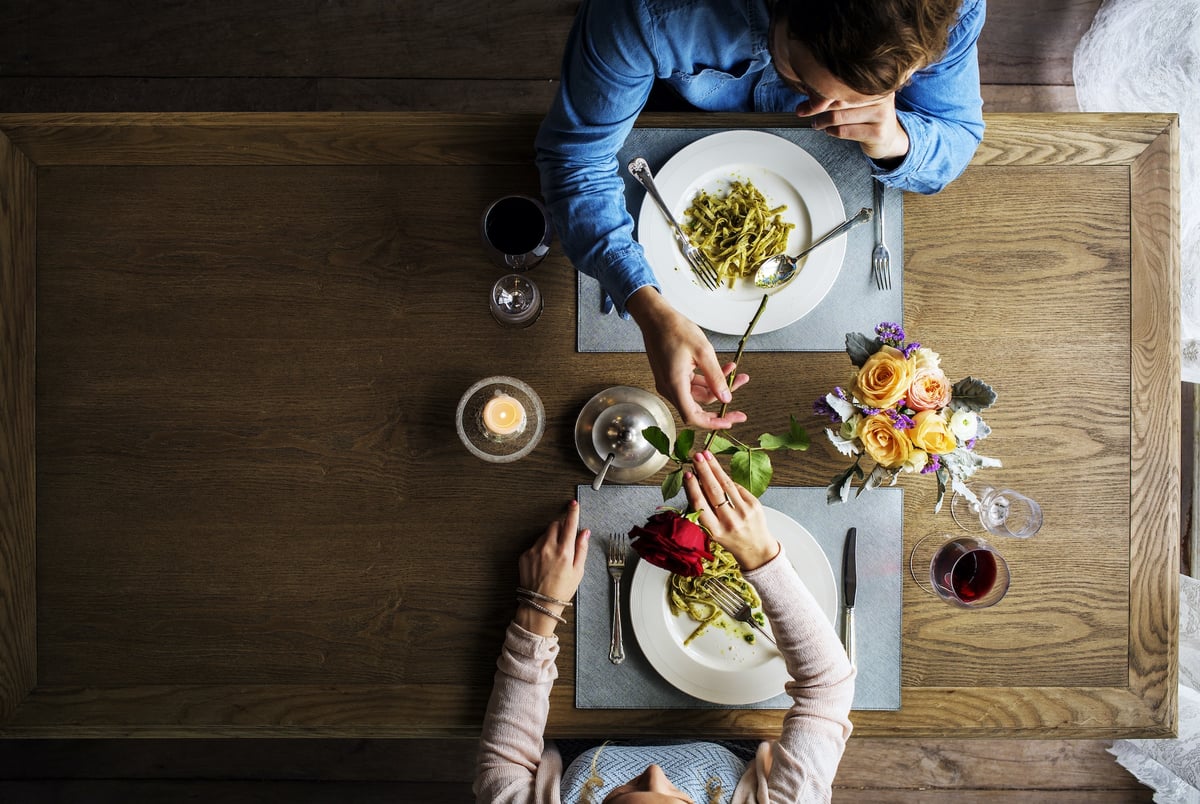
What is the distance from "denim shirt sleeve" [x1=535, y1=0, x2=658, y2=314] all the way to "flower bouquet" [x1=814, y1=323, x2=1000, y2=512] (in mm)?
302

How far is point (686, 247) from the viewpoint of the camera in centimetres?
110

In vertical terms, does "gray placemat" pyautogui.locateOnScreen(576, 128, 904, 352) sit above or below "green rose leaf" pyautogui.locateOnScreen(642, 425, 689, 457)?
above

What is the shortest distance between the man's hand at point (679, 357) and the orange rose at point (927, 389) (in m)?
0.21

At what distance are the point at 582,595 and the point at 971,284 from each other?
749 mm

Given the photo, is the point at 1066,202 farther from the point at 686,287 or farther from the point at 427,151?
the point at 427,151

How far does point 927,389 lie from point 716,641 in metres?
0.47

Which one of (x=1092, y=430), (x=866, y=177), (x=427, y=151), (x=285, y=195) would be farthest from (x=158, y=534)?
(x=1092, y=430)

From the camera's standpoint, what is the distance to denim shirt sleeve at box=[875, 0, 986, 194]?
1034 mm

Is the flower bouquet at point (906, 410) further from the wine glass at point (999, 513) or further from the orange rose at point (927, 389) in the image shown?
the wine glass at point (999, 513)

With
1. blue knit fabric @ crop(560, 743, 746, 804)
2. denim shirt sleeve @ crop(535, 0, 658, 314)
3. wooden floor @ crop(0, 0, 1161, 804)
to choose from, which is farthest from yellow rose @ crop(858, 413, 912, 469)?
wooden floor @ crop(0, 0, 1161, 804)

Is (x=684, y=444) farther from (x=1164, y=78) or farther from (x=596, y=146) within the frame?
(x=1164, y=78)

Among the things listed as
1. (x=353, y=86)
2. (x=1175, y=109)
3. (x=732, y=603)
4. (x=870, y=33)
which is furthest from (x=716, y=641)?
(x=353, y=86)

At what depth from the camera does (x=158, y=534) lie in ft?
3.71

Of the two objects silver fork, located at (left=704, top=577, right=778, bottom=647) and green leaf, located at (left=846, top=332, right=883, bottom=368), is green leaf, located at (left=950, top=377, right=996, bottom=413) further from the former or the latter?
silver fork, located at (left=704, top=577, right=778, bottom=647)
